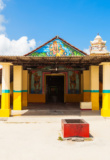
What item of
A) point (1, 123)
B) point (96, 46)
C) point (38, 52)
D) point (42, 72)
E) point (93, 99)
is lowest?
point (1, 123)

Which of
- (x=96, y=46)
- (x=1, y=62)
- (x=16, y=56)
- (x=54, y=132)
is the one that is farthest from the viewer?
(x=96, y=46)

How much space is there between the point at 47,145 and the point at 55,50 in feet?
45.9

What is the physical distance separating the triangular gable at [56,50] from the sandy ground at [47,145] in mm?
11122

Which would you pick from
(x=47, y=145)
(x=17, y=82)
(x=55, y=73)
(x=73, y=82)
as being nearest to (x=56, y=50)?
(x=55, y=73)

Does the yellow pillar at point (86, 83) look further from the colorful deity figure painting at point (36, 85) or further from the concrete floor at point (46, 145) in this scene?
the concrete floor at point (46, 145)

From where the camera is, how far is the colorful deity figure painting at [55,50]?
1894 centimetres

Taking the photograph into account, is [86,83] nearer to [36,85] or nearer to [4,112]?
[36,85]

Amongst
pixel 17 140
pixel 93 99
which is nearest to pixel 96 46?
pixel 93 99

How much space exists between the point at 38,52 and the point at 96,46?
18490 millimetres

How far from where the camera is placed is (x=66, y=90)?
20953 mm

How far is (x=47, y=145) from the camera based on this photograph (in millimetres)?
6473

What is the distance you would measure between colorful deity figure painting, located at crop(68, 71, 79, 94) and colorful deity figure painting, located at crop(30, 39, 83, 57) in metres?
3.06

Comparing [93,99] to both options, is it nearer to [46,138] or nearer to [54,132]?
[54,132]

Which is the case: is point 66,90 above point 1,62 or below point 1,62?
below
